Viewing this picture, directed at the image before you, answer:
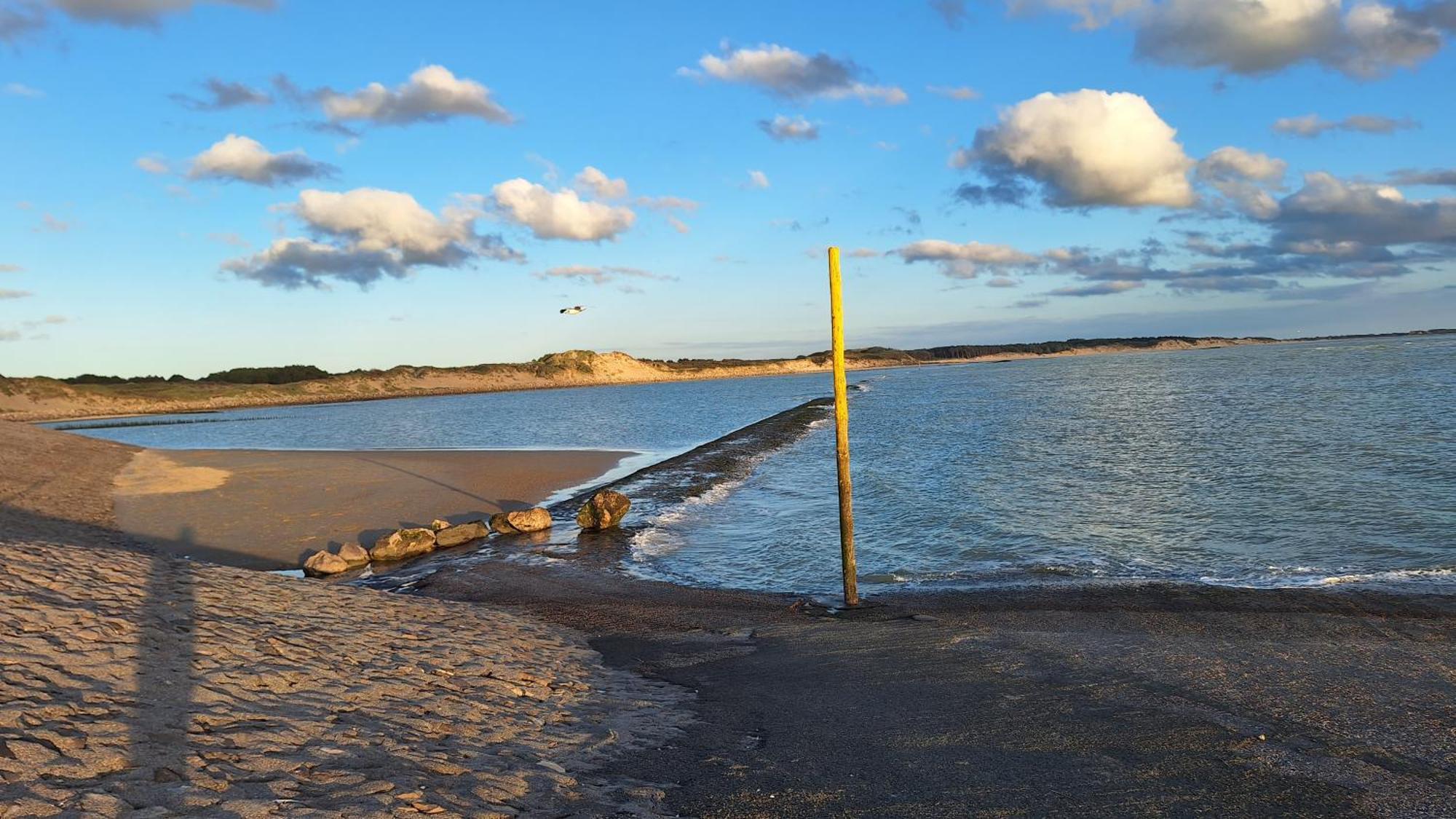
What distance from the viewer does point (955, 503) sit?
929 inches

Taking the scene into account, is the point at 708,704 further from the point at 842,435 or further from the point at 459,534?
the point at 459,534

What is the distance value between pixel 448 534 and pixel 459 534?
11.3 inches

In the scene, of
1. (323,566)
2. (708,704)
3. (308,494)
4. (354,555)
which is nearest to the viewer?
(708,704)

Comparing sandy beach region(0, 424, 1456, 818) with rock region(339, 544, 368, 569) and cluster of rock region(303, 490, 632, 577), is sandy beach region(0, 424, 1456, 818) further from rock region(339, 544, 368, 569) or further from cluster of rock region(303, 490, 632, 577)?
rock region(339, 544, 368, 569)

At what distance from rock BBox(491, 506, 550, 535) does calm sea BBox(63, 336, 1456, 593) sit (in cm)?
288

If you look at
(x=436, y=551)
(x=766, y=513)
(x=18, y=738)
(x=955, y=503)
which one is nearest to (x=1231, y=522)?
(x=955, y=503)

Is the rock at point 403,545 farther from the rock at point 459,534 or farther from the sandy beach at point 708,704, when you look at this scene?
the sandy beach at point 708,704

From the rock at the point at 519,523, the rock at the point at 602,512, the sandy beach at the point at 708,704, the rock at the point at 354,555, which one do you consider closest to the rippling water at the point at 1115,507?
the rock at the point at 602,512

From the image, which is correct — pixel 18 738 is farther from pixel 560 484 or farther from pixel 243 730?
pixel 560 484

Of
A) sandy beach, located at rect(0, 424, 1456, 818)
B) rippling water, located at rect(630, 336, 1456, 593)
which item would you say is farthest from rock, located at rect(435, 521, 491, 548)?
sandy beach, located at rect(0, 424, 1456, 818)

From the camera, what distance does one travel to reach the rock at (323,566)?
1680cm

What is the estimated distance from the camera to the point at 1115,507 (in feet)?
70.7

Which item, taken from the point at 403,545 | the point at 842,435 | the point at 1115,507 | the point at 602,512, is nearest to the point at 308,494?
the point at 403,545

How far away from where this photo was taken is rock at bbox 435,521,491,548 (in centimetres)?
2030
